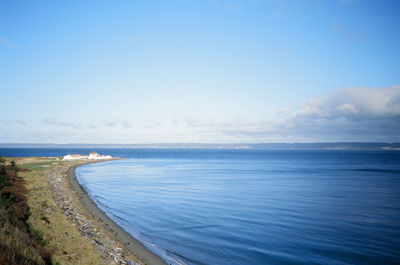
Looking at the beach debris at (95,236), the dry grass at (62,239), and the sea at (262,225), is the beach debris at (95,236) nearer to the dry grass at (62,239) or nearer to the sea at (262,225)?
the dry grass at (62,239)

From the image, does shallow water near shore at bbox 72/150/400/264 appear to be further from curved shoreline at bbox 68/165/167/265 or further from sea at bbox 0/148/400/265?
curved shoreline at bbox 68/165/167/265

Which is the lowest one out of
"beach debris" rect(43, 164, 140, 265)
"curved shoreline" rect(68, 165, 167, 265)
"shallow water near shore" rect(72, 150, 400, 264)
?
"shallow water near shore" rect(72, 150, 400, 264)

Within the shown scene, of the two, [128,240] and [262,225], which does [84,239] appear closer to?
[128,240]

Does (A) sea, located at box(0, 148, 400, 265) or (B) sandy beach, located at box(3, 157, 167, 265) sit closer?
(B) sandy beach, located at box(3, 157, 167, 265)

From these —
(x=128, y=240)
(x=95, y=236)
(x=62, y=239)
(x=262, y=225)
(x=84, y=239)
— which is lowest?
(x=262, y=225)

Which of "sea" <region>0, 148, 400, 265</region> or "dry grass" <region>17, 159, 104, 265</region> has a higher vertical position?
"dry grass" <region>17, 159, 104, 265</region>

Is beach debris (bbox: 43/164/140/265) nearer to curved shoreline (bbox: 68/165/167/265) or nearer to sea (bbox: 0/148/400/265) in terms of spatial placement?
curved shoreline (bbox: 68/165/167/265)

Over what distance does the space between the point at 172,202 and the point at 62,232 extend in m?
15.3

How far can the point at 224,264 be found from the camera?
13.8 metres

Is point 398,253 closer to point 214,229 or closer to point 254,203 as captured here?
point 214,229

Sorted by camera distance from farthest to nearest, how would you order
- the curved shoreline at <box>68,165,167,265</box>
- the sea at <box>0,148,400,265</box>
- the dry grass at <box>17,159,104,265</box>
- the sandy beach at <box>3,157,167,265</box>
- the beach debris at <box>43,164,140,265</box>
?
the sea at <box>0,148,400,265</box> < the curved shoreline at <box>68,165,167,265</box> < the beach debris at <box>43,164,140,265</box> < the sandy beach at <box>3,157,167,265</box> < the dry grass at <box>17,159,104,265</box>

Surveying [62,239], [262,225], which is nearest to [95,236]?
[62,239]

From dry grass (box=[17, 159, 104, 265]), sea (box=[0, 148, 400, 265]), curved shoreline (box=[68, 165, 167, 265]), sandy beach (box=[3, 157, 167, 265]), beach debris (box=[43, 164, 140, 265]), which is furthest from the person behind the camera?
sea (box=[0, 148, 400, 265])

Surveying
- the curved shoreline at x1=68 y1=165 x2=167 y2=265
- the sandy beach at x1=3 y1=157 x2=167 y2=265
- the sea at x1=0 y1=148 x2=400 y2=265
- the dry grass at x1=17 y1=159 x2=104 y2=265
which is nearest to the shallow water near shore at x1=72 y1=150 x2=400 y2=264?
the sea at x1=0 y1=148 x2=400 y2=265
